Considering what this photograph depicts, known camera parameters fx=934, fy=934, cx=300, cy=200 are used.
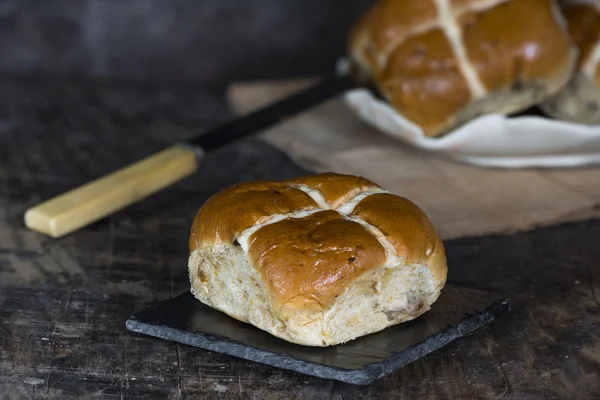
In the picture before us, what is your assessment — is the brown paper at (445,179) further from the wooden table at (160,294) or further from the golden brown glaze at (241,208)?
the golden brown glaze at (241,208)

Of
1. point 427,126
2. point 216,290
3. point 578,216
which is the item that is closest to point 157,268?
point 216,290

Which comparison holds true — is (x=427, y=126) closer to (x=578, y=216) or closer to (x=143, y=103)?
(x=578, y=216)

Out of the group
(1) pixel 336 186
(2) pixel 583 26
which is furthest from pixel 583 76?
(1) pixel 336 186

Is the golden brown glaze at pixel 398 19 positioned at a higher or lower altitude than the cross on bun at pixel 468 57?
higher

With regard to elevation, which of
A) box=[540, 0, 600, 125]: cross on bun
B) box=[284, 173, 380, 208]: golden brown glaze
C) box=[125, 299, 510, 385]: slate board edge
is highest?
box=[540, 0, 600, 125]: cross on bun

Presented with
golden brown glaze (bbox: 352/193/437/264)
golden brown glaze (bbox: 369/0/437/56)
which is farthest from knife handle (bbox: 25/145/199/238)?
golden brown glaze (bbox: 352/193/437/264)

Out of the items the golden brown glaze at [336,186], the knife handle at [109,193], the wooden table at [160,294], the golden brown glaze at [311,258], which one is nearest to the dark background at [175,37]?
the wooden table at [160,294]

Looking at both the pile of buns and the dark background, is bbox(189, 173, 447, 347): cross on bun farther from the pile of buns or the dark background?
the dark background
